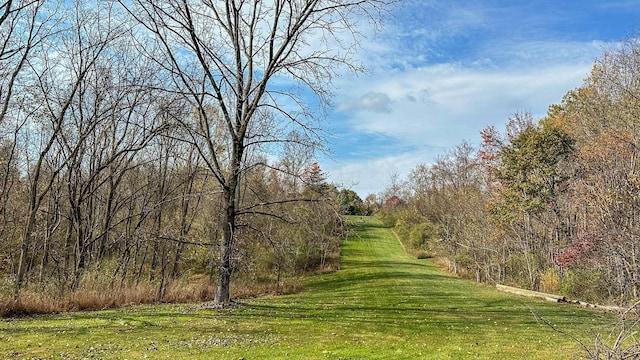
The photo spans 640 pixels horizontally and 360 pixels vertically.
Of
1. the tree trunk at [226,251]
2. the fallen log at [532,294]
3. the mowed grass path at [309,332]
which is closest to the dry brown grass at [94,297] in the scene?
the mowed grass path at [309,332]

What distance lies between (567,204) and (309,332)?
13.6m

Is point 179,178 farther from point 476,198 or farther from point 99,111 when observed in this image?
point 476,198

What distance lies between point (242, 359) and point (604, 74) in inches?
800

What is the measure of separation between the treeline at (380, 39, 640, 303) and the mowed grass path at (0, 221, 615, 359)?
6.87 ft

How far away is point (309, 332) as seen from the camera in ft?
26.7

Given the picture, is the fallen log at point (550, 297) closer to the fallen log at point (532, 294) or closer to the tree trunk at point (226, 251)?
the fallen log at point (532, 294)

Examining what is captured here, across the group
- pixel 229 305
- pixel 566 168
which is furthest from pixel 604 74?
pixel 229 305

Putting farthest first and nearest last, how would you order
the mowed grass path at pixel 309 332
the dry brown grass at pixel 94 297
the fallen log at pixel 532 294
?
the fallen log at pixel 532 294
the dry brown grass at pixel 94 297
the mowed grass path at pixel 309 332

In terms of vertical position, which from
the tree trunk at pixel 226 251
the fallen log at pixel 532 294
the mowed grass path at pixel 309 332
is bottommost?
the fallen log at pixel 532 294

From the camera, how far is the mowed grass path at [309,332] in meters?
6.40

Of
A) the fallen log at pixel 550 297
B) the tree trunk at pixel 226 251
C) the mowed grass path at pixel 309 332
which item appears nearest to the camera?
the mowed grass path at pixel 309 332

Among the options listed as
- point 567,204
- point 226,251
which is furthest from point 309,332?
point 567,204

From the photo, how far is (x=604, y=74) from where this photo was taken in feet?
61.3

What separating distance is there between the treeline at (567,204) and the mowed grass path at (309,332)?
2095 mm
